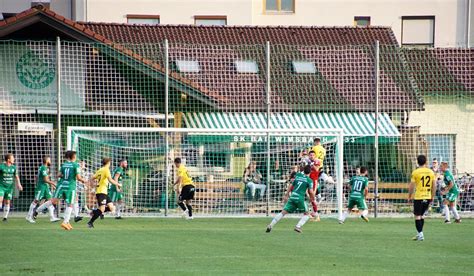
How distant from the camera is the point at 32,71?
31.0 m

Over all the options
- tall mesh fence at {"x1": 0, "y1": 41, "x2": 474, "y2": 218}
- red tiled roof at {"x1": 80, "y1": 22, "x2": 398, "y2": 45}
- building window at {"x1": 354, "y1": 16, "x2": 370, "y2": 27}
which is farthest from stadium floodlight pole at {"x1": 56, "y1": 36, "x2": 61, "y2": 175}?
building window at {"x1": 354, "y1": 16, "x2": 370, "y2": 27}

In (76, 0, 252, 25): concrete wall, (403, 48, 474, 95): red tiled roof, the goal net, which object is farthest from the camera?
(76, 0, 252, 25): concrete wall

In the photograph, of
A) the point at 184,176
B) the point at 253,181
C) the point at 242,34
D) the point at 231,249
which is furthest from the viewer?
the point at 242,34

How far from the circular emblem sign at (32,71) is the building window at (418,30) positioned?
25.0 meters

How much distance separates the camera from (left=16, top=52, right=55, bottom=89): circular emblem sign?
30906mm

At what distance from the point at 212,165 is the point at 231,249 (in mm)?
10997

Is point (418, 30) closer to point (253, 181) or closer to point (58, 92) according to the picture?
point (253, 181)

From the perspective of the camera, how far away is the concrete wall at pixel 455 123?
107ft

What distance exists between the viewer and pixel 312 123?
33969 mm

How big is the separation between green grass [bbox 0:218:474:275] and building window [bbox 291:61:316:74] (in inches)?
389

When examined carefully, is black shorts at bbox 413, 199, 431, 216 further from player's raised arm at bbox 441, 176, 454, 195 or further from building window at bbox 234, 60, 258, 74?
building window at bbox 234, 60, 258, 74

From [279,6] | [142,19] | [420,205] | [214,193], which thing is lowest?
[214,193]

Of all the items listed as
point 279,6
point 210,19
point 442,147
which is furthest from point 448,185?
point 279,6

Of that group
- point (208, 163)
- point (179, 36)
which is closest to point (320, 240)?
point (208, 163)
